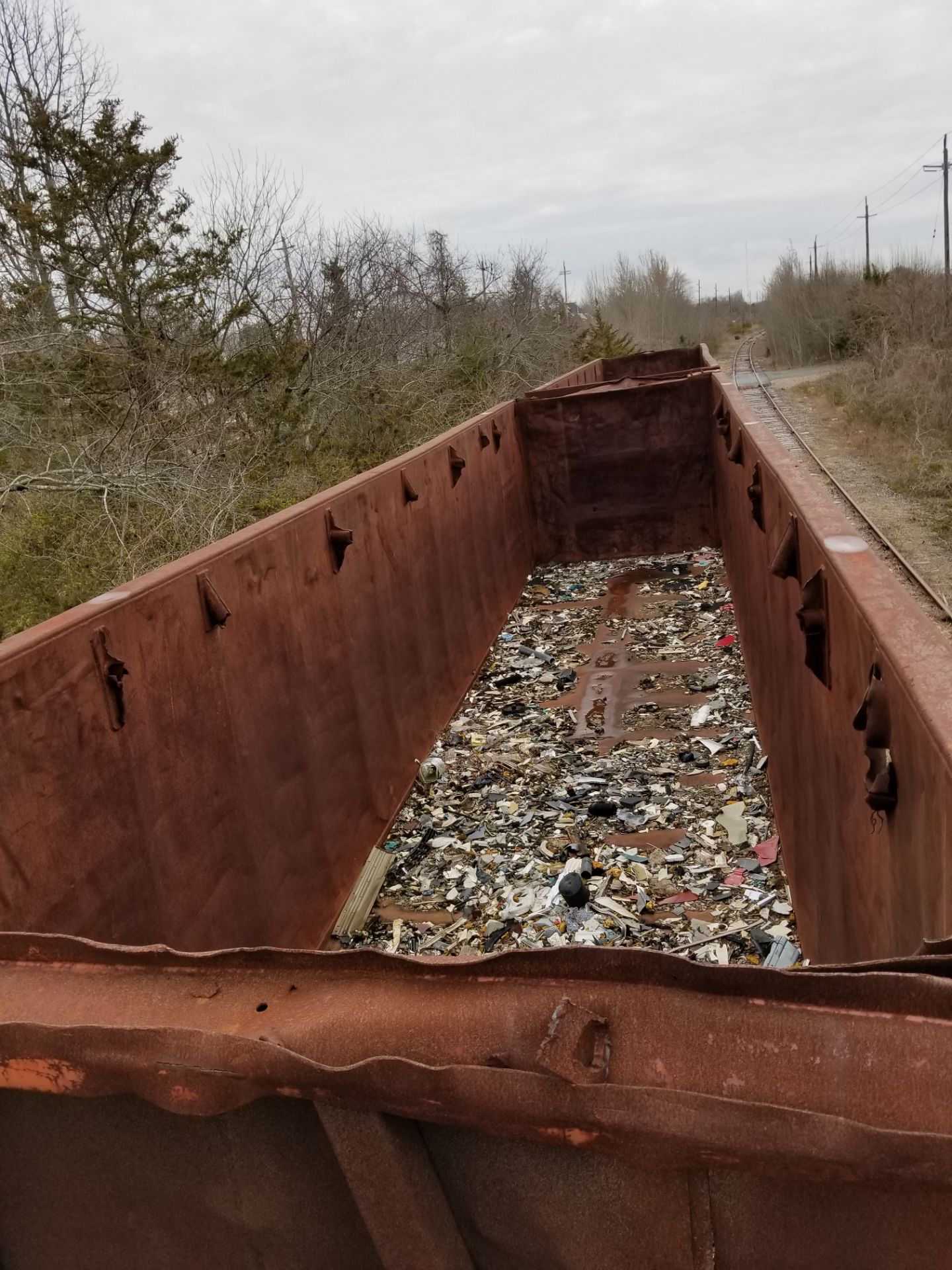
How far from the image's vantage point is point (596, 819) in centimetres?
419

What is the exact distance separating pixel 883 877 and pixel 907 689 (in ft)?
1.77

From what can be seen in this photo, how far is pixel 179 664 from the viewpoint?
270 cm

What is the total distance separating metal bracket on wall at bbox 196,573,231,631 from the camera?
2838 millimetres

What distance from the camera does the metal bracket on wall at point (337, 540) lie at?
152 inches

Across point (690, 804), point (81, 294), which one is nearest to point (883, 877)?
point (690, 804)

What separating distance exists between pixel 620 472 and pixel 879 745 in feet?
24.6

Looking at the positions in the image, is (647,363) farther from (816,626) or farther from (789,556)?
(816,626)

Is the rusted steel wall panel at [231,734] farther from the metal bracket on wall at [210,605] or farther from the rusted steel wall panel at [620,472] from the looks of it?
the rusted steel wall panel at [620,472]

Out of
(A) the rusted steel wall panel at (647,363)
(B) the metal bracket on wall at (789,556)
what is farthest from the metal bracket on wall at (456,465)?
(A) the rusted steel wall panel at (647,363)

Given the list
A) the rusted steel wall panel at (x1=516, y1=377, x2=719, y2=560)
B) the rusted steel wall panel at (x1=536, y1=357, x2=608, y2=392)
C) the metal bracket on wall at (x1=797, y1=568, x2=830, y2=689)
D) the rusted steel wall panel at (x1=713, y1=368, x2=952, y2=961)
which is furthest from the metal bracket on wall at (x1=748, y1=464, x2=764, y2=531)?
the rusted steel wall panel at (x1=536, y1=357, x2=608, y2=392)

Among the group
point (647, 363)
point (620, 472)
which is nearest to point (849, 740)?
→ point (620, 472)

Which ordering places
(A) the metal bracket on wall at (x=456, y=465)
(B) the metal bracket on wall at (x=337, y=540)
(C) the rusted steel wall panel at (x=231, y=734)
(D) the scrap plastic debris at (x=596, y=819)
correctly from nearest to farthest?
(C) the rusted steel wall panel at (x=231, y=734) < (D) the scrap plastic debris at (x=596, y=819) < (B) the metal bracket on wall at (x=337, y=540) < (A) the metal bracket on wall at (x=456, y=465)

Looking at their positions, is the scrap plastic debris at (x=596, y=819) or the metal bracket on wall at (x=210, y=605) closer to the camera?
the metal bracket on wall at (x=210, y=605)

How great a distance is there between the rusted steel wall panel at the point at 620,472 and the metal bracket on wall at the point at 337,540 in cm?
535
